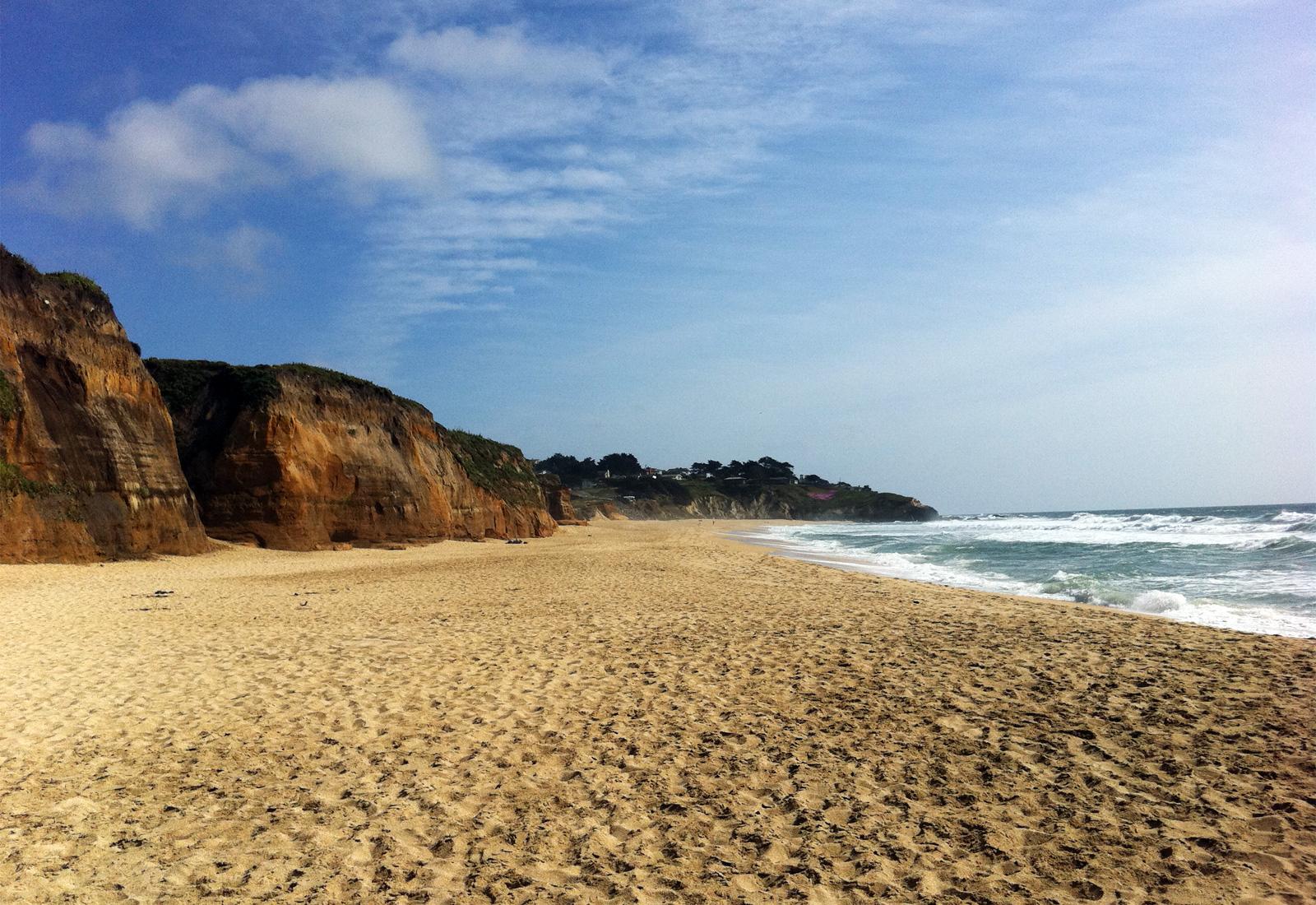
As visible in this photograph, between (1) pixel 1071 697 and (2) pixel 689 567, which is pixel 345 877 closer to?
(1) pixel 1071 697

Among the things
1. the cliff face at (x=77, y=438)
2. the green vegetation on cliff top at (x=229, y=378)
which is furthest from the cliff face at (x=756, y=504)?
the cliff face at (x=77, y=438)

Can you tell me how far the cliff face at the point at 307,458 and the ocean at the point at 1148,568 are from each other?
17.1m

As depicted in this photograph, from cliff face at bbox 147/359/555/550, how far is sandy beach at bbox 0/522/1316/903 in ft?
52.3

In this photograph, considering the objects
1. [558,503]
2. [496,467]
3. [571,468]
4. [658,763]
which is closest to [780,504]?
[571,468]

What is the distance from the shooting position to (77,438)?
19.6 metres

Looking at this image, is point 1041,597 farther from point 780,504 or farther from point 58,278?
point 780,504

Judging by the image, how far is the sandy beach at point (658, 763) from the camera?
4172 mm

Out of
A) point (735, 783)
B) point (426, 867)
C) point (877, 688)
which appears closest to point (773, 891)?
point (735, 783)

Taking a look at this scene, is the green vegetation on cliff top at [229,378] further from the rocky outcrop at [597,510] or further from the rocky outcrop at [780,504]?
the rocky outcrop at [780,504]

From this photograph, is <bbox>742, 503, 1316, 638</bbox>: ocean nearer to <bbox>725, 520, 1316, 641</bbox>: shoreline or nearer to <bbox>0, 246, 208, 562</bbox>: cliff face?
<bbox>725, 520, 1316, 641</bbox>: shoreline

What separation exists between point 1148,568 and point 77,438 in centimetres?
3139

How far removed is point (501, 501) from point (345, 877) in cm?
3806

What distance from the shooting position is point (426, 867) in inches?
170

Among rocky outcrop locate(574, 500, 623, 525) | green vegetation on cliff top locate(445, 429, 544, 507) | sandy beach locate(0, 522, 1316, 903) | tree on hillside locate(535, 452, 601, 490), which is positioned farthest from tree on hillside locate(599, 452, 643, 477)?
sandy beach locate(0, 522, 1316, 903)
